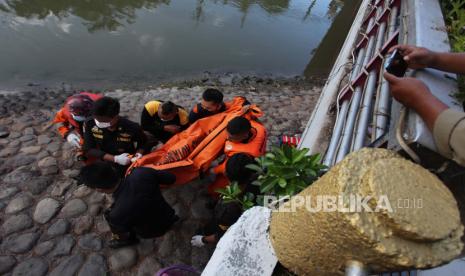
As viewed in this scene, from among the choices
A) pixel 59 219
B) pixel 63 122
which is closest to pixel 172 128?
pixel 63 122

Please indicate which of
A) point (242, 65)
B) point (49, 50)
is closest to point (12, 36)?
point (49, 50)

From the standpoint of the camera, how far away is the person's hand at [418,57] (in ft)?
6.10

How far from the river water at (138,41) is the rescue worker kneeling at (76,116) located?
4.98 metres

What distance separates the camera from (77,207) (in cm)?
443

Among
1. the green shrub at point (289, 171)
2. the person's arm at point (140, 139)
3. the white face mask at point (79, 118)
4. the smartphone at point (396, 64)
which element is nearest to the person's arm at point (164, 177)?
the person's arm at point (140, 139)

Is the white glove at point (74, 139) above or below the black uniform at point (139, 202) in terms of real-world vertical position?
below

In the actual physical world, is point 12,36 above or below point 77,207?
below

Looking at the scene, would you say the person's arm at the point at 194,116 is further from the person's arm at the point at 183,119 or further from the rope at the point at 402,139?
the rope at the point at 402,139

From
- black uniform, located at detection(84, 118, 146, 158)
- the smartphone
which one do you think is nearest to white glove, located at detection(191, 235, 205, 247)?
black uniform, located at detection(84, 118, 146, 158)

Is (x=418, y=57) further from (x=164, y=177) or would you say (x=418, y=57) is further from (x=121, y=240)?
(x=121, y=240)

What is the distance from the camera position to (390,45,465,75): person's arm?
180 centimetres

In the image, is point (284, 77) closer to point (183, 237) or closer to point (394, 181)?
point (183, 237)

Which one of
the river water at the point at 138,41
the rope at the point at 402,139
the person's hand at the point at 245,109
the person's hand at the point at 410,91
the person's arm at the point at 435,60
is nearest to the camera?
the rope at the point at 402,139

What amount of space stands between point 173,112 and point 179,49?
7.26 m
